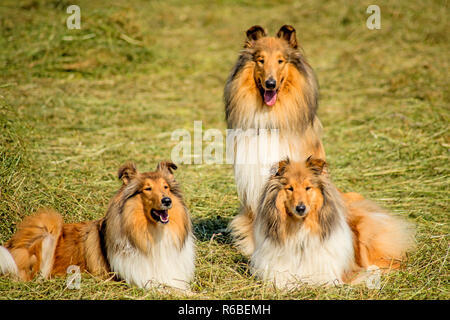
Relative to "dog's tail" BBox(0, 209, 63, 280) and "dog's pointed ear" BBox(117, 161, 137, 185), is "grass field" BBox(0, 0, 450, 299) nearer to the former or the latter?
"dog's tail" BBox(0, 209, 63, 280)

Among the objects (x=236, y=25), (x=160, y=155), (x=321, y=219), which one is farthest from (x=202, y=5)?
(x=321, y=219)

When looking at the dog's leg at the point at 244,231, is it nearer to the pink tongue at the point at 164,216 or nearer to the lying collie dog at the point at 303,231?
the lying collie dog at the point at 303,231

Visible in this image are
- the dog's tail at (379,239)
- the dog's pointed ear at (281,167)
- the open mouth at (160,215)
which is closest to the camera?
the open mouth at (160,215)

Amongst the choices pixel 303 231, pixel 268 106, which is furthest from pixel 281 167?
pixel 268 106

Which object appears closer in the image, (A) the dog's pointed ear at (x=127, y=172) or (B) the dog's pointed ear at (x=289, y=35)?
(A) the dog's pointed ear at (x=127, y=172)

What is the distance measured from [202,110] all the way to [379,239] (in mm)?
6491

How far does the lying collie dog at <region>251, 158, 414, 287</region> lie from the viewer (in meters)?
5.14

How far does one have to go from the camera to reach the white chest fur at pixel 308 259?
5230 millimetres

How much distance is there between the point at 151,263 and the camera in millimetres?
5223

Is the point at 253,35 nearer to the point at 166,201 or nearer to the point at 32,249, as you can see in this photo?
the point at 166,201

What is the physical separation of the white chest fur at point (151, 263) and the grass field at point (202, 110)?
5.2 inches

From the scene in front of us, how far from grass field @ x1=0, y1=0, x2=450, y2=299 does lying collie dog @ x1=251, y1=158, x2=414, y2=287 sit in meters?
0.21

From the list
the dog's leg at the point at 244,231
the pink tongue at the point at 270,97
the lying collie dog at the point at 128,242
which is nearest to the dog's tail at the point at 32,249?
the lying collie dog at the point at 128,242

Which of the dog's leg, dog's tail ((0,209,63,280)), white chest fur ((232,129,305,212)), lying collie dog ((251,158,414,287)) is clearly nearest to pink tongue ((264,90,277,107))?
white chest fur ((232,129,305,212))
